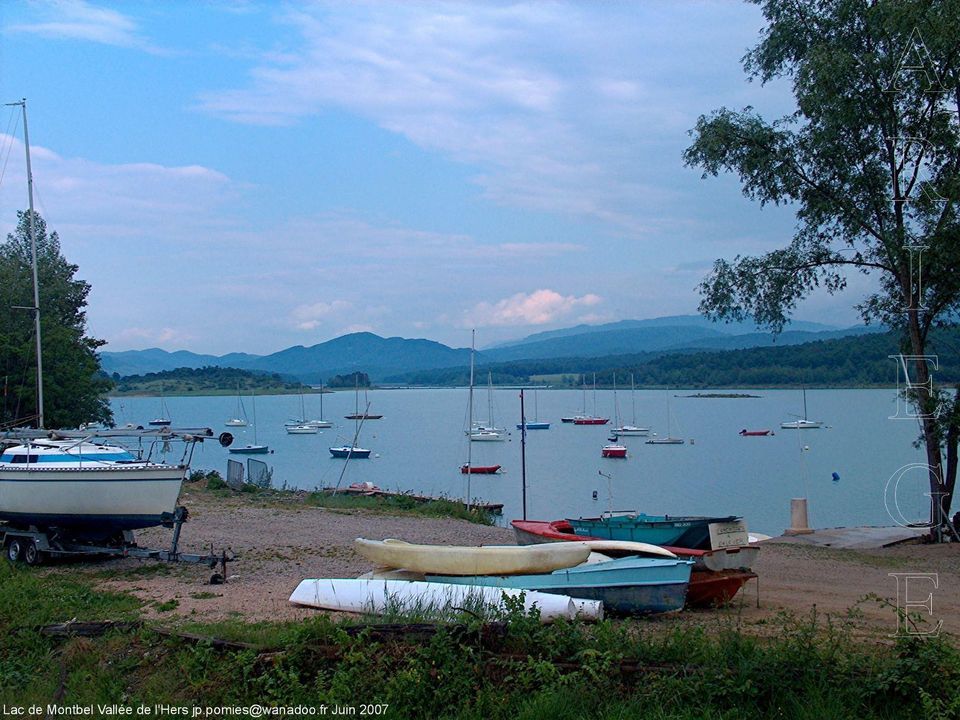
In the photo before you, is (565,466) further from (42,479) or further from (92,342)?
(42,479)

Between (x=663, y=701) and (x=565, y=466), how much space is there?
193 ft

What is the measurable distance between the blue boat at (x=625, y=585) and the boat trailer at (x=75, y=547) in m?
4.95

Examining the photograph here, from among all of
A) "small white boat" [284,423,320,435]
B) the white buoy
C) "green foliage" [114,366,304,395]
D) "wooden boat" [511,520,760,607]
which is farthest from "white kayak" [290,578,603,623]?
"green foliage" [114,366,304,395]

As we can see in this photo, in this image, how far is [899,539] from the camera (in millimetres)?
18078

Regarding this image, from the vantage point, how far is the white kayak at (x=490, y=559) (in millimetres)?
9805

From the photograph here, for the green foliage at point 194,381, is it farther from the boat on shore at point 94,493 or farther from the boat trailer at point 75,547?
the boat on shore at point 94,493

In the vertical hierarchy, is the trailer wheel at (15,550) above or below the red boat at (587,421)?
above

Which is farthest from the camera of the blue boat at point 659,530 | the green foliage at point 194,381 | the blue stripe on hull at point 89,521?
the green foliage at point 194,381

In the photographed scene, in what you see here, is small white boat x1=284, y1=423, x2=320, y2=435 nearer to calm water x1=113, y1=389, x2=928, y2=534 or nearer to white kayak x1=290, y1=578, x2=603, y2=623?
calm water x1=113, y1=389, x2=928, y2=534

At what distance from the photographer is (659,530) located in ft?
40.3

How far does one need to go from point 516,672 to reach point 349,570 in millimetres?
5568

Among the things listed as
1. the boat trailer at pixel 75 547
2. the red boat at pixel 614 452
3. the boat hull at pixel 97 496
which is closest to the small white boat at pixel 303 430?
the red boat at pixel 614 452

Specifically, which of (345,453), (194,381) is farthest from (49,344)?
(194,381)

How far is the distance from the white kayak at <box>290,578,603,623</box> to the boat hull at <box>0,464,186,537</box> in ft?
12.3
